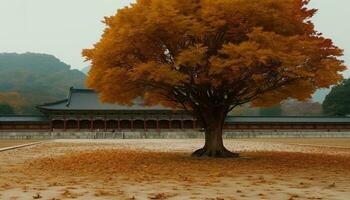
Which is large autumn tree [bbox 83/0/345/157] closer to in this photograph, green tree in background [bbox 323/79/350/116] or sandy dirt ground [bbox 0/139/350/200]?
sandy dirt ground [bbox 0/139/350/200]

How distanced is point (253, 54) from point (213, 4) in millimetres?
2685

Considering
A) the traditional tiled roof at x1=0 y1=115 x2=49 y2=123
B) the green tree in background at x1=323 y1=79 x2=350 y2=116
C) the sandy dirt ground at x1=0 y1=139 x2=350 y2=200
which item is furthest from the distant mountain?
the sandy dirt ground at x1=0 y1=139 x2=350 y2=200

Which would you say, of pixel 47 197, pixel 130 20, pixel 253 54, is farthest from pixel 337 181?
pixel 130 20

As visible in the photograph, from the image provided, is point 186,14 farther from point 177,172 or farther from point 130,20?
point 177,172

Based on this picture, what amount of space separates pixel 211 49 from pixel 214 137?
16.4 feet

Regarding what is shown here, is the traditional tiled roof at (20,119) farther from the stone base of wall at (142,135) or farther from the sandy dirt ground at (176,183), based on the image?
the sandy dirt ground at (176,183)

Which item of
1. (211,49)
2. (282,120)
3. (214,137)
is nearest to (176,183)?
(211,49)

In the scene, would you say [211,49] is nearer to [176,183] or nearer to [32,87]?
[176,183]

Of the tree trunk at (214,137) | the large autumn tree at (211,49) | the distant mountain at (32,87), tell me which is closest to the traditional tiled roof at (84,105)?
the tree trunk at (214,137)

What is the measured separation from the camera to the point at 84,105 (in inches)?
2717

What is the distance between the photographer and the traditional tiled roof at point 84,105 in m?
66.3

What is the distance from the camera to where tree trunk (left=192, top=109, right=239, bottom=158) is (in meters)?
22.1

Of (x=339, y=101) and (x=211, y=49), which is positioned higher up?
(x=339, y=101)

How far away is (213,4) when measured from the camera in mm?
17578
